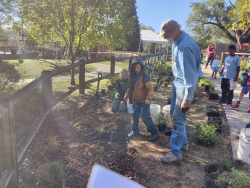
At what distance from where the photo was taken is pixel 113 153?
10.3 feet

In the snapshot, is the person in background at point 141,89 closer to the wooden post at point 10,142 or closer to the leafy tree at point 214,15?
the wooden post at point 10,142

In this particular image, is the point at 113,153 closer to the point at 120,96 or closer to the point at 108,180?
the point at 120,96

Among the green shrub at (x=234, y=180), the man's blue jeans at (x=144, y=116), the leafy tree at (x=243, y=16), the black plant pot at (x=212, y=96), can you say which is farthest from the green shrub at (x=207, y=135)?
the leafy tree at (x=243, y=16)

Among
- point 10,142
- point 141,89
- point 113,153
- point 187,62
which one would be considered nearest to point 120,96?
point 141,89

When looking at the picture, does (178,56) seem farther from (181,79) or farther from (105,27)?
(105,27)

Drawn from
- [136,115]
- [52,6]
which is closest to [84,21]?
[52,6]

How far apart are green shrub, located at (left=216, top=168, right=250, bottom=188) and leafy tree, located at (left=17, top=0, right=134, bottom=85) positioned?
5.33 metres

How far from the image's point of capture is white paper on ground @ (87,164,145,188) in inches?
23.7

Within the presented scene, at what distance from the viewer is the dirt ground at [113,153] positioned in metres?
2.55

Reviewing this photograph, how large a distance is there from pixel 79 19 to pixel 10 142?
6.00 meters

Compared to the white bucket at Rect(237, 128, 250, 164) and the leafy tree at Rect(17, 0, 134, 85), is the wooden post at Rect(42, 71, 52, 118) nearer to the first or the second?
the leafy tree at Rect(17, 0, 134, 85)

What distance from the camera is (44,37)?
7188 millimetres

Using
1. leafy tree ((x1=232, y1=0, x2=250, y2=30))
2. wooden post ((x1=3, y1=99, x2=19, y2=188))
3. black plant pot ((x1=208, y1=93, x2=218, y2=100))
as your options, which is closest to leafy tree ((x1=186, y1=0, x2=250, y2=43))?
leafy tree ((x1=232, y1=0, x2=250, y2=30))

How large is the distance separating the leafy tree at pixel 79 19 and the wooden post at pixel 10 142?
193 inches
